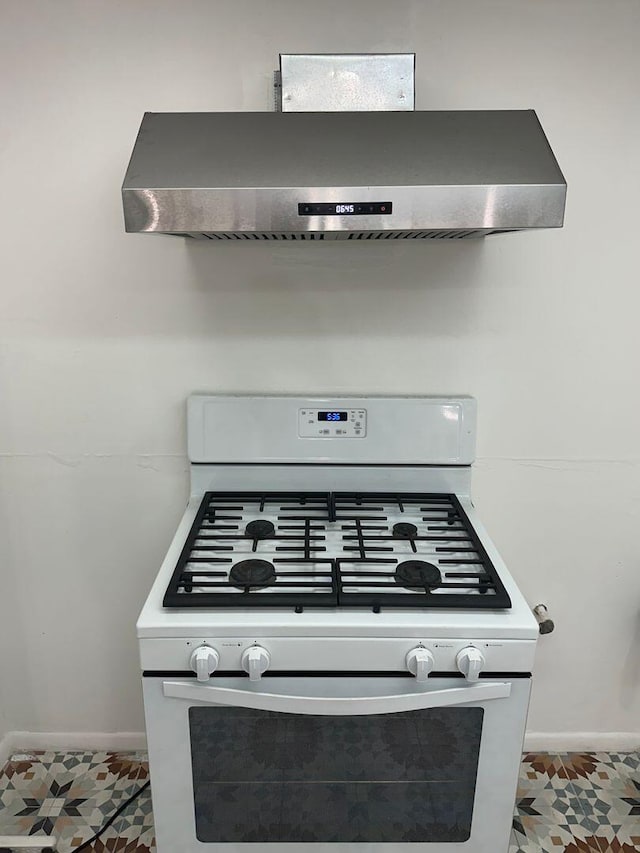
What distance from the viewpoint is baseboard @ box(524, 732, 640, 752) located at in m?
1.88

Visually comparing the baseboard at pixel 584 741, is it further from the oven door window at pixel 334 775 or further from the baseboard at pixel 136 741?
the oven door window at pixel 334 775

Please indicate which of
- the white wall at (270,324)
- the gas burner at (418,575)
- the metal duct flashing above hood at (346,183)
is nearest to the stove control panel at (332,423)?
the white wall at (270,324)

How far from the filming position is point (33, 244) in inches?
57.9

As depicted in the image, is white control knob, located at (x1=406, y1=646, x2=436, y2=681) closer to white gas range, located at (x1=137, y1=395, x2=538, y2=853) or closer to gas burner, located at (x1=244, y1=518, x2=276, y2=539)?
white gas range, located at (x1=137, y1=395, x2=538, y2=853)

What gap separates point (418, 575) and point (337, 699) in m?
0.28

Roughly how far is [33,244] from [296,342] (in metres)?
0.65

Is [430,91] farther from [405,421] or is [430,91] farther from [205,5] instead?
[405,421]

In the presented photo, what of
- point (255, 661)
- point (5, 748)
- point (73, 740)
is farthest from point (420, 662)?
point (5, 748)

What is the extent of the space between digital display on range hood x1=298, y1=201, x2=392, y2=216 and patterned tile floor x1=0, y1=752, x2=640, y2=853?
1577mm

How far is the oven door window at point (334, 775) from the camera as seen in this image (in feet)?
3.94

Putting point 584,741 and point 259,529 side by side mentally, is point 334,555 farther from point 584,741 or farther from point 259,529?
Answer: point 584,741

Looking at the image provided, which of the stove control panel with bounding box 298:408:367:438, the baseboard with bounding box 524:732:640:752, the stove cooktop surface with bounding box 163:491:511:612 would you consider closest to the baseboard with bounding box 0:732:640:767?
the baseboard with bounding box 524:732:640:752

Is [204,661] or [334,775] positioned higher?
[204,661]

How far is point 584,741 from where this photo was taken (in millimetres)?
1883
